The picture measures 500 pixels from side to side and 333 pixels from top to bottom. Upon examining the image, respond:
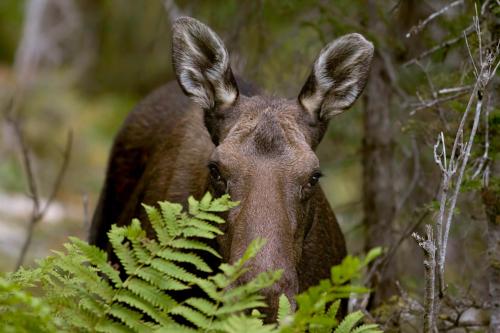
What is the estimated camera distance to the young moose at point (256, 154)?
6047 millimetres

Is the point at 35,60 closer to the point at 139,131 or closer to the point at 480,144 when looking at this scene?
the point at 139,131

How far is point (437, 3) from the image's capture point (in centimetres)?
1004

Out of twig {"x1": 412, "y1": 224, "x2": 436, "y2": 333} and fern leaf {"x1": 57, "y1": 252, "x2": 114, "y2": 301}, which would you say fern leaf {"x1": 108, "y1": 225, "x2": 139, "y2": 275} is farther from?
twig {"x1": 412, "y1": 224, "x2": 436, "y2": 333}

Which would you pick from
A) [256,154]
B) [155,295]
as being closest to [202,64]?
[256,154]

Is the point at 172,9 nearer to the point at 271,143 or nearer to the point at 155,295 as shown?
the point at 271,143

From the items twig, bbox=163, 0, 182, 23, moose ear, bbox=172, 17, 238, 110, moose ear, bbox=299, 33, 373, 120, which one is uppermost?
twig, bbox=163, 0, 182, 23

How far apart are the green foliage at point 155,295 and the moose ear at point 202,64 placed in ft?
6.84

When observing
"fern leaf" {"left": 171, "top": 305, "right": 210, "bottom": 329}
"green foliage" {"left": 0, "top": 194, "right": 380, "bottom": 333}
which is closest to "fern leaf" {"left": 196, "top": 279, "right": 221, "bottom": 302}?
"green foliage" {"left": 0, "top": 194, "right": 380, "bottom": 333}

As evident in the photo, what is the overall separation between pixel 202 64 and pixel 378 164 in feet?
11.3

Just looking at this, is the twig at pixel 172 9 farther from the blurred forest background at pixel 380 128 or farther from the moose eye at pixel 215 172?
the moose eye at pixel 215 172

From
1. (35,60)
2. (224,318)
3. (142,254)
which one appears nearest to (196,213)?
(142,254)

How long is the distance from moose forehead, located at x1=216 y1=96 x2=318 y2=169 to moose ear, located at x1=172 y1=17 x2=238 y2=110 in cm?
23

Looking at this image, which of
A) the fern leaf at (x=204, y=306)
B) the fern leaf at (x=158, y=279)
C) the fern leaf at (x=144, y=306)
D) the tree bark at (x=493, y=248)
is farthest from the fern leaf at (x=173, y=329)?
the tree bark at (x=493, y=248)

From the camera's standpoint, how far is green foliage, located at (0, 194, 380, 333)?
14.2 ft
